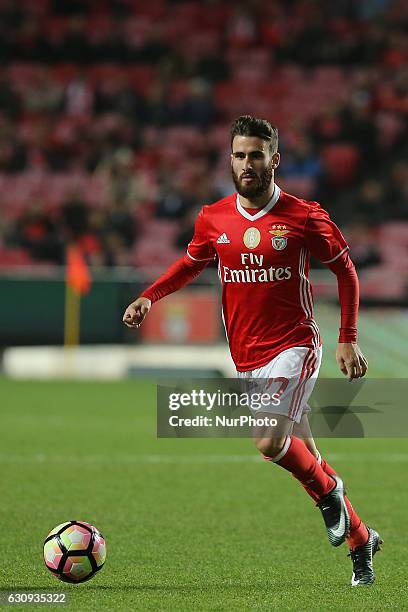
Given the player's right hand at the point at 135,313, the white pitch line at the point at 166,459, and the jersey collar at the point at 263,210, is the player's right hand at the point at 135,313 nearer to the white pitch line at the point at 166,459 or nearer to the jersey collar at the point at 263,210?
the jersey collar at the point at 263,210

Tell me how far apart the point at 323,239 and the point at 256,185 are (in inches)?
14.9

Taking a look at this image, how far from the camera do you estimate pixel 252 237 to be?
17.8 feet

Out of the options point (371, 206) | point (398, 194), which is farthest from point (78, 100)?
point (398, 194)

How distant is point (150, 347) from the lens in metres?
17.6

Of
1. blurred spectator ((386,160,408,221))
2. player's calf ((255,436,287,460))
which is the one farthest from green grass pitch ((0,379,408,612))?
blurred spectator ((386,160,408,221))

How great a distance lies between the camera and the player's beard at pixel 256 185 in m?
5.36

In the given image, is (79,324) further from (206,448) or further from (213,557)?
(213,557)

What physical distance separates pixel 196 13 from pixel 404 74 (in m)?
5.66

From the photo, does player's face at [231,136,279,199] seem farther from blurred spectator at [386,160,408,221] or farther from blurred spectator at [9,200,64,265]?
blurred spectator at [386,160,408,221]

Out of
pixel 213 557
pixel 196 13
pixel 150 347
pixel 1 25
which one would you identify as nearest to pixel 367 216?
pixel 150 347

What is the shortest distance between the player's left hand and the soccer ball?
131cm

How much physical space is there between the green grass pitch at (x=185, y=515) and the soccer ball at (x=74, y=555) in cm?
8

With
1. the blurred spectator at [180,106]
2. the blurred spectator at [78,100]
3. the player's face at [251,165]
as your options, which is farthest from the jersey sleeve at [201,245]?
the blurred spectator at [78,100]

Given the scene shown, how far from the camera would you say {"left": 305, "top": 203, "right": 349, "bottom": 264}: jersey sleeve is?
5.38m
